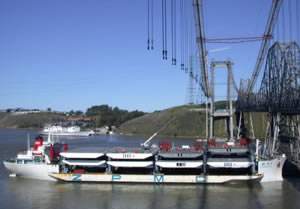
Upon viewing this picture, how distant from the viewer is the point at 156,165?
27219 mm

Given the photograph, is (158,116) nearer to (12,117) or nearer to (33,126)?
(33,126)

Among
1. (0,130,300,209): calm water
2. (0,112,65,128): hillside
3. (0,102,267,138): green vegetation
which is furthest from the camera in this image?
(0,112,65,128): hillside

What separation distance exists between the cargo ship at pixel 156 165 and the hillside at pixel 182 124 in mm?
47309

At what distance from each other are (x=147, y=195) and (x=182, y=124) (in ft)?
242

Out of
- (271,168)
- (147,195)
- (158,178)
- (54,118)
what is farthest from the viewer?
(54,118)

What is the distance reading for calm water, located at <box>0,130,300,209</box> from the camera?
2133 cm

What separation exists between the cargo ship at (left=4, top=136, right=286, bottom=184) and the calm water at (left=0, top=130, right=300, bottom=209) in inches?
27.7

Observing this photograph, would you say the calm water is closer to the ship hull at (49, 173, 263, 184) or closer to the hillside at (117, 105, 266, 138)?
the ship hull at (49, 173, 263, 184)

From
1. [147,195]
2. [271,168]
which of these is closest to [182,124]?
[271,168]

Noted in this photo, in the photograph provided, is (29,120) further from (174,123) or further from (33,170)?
(33,170)

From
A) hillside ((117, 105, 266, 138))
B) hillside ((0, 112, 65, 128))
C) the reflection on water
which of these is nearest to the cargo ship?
the reflection on water

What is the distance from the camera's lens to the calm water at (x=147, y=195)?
840 inches

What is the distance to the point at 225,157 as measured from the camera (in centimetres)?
2809

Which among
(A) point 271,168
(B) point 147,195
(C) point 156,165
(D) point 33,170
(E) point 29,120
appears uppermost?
(E) point 29,120
